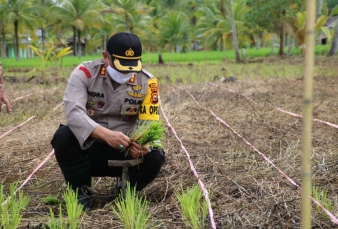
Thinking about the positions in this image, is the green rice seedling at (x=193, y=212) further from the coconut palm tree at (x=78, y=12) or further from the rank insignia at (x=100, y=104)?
the coconut palm tree at (x=78, y=12)

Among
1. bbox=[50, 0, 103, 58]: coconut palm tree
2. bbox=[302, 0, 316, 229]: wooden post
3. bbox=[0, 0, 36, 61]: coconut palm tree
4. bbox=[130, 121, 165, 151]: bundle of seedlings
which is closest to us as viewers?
bbox=[302, 0, 316, 229]: wooden post

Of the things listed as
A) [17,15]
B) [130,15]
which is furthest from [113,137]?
[17,15]

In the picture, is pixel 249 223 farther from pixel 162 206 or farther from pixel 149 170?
pixel 149 170

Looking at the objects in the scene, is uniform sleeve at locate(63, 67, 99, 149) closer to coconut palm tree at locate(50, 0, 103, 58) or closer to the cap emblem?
the cap emblem

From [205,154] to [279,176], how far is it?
723mm

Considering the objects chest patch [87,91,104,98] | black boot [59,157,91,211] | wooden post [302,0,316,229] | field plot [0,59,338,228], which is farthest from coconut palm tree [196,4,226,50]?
wooden post [302,0,316,229]

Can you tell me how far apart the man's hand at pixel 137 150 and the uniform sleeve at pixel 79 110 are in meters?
0.21

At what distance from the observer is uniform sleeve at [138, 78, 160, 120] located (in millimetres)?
2518

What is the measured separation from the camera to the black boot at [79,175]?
7.83 feet

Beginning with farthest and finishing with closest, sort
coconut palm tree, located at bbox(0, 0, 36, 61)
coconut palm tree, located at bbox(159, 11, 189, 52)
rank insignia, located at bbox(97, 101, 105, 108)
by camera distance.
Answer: coconut palm tree, located at bbox(159, 11, 189, 52) → coconut palm tree, located at bbox(0, 0, 36, 61) → rank insignia, located at bbox(97, 101, 105, 108)

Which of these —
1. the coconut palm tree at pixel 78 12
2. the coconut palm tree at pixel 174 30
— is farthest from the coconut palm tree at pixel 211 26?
the coconut palm tree at pixel 78 12

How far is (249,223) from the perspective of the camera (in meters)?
1.97

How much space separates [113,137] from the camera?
223cm

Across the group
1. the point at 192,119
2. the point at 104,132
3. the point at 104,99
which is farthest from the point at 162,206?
the point at 192,119
